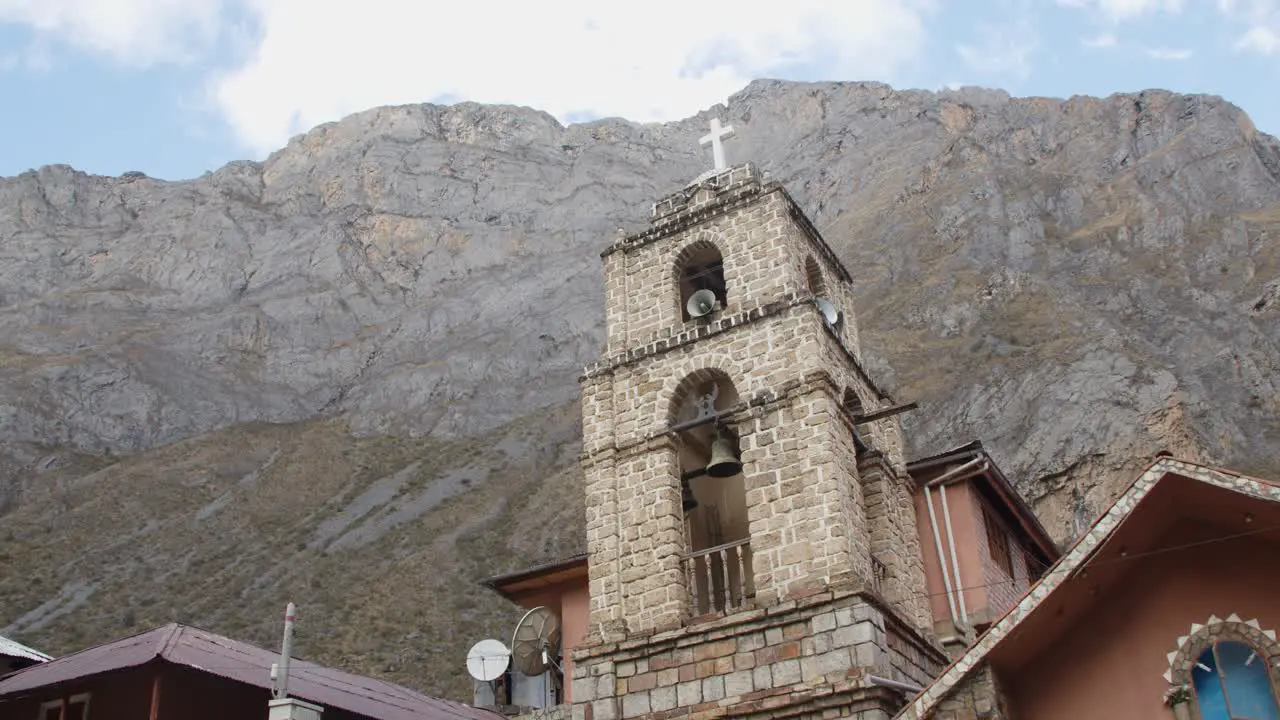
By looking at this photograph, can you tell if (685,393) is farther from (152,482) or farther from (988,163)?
(988,163)

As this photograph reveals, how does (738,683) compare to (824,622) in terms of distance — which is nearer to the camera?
(824,622)

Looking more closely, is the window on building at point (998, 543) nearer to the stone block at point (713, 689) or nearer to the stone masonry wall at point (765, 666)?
the stone masonry wall at point (765, 666)

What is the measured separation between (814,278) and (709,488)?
13.3 feet

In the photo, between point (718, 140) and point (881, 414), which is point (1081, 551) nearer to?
point (881, 414)

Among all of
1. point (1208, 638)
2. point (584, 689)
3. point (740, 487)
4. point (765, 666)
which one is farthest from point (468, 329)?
point (1208, 638)

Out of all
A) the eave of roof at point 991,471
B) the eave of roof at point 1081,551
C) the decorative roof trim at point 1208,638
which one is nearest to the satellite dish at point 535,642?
the eave of roof at point 991,471

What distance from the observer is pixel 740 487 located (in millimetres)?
19062

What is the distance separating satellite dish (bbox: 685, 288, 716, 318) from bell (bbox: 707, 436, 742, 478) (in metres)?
2.18

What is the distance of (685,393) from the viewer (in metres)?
18.1

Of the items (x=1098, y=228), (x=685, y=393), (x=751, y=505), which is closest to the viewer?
(x=751, y=505)

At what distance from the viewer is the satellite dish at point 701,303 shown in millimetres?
18281

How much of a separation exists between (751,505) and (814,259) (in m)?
5.43

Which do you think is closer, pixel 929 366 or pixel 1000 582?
pixel 1000 582

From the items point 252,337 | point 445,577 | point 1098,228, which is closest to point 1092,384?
point 1098,228
